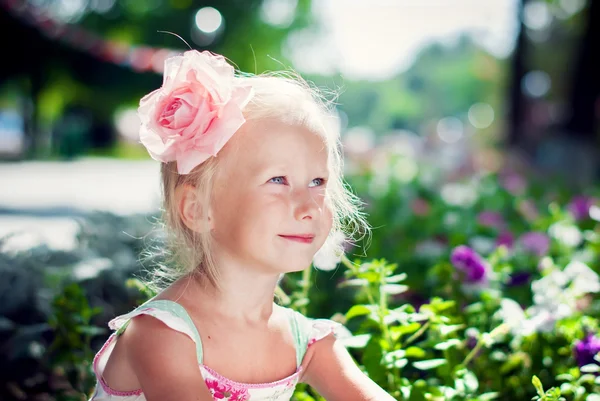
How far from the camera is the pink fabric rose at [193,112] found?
62.4 inches

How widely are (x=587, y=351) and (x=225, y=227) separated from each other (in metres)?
1.22

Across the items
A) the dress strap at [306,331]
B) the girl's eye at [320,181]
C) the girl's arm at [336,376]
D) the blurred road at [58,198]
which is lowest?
the blurred road at [58,198]

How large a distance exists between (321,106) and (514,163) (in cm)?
1119

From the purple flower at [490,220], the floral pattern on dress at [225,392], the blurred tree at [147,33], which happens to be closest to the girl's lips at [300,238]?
the floral pattern on dress at [225,392]

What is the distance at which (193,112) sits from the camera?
1.60 meters

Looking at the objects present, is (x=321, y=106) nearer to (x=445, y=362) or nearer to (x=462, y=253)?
(x=445, y=362)

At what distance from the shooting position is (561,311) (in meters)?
2.33

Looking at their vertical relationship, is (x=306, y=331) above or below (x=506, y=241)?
above

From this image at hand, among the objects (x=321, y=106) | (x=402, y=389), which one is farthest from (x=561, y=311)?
(x=321, y=106)

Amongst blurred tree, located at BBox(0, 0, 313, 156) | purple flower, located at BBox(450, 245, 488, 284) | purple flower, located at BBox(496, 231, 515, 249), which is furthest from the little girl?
blurred tree, located at BBox(0, 0, 313, 156)

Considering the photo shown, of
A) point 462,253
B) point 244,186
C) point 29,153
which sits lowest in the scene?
point 29,153

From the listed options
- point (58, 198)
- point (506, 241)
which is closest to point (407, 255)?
point (506, 241)

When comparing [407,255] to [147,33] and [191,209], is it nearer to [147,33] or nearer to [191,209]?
[191,209]

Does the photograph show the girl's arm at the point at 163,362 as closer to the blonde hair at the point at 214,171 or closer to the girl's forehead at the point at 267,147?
the blonde hair at the point at 214,171
